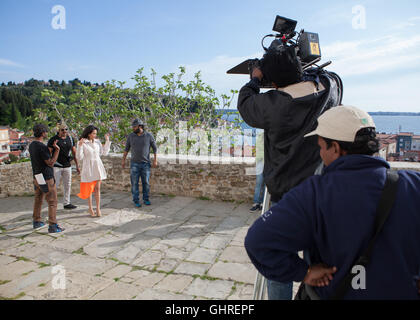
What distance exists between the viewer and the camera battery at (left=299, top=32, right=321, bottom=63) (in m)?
→ 1.86

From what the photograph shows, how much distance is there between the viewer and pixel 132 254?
376cm

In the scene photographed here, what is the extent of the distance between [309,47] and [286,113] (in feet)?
1.83

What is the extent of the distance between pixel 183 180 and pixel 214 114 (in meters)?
3.60

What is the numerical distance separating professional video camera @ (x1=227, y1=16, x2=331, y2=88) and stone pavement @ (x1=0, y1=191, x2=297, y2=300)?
2152 millimetres

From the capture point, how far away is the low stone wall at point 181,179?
5855 mm

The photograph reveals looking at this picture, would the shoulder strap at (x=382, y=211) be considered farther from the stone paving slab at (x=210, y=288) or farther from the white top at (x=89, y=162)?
the white top at (x=89, y=162)

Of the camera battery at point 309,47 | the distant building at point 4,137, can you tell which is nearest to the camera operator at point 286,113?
the camera battery at point 309,47

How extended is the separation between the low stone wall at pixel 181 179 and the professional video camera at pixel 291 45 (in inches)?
150

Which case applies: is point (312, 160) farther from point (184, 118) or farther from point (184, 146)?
point (184, 118)

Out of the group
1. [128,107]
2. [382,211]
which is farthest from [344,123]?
[128,107]

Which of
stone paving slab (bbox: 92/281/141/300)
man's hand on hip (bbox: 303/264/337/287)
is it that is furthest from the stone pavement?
man's hand on hip (bbox: 303/264/337/287)

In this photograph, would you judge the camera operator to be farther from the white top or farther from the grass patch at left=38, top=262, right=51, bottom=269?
the white top

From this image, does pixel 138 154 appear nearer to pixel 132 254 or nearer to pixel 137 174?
pixel 137 174

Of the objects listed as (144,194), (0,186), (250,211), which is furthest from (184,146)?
(0,186)
